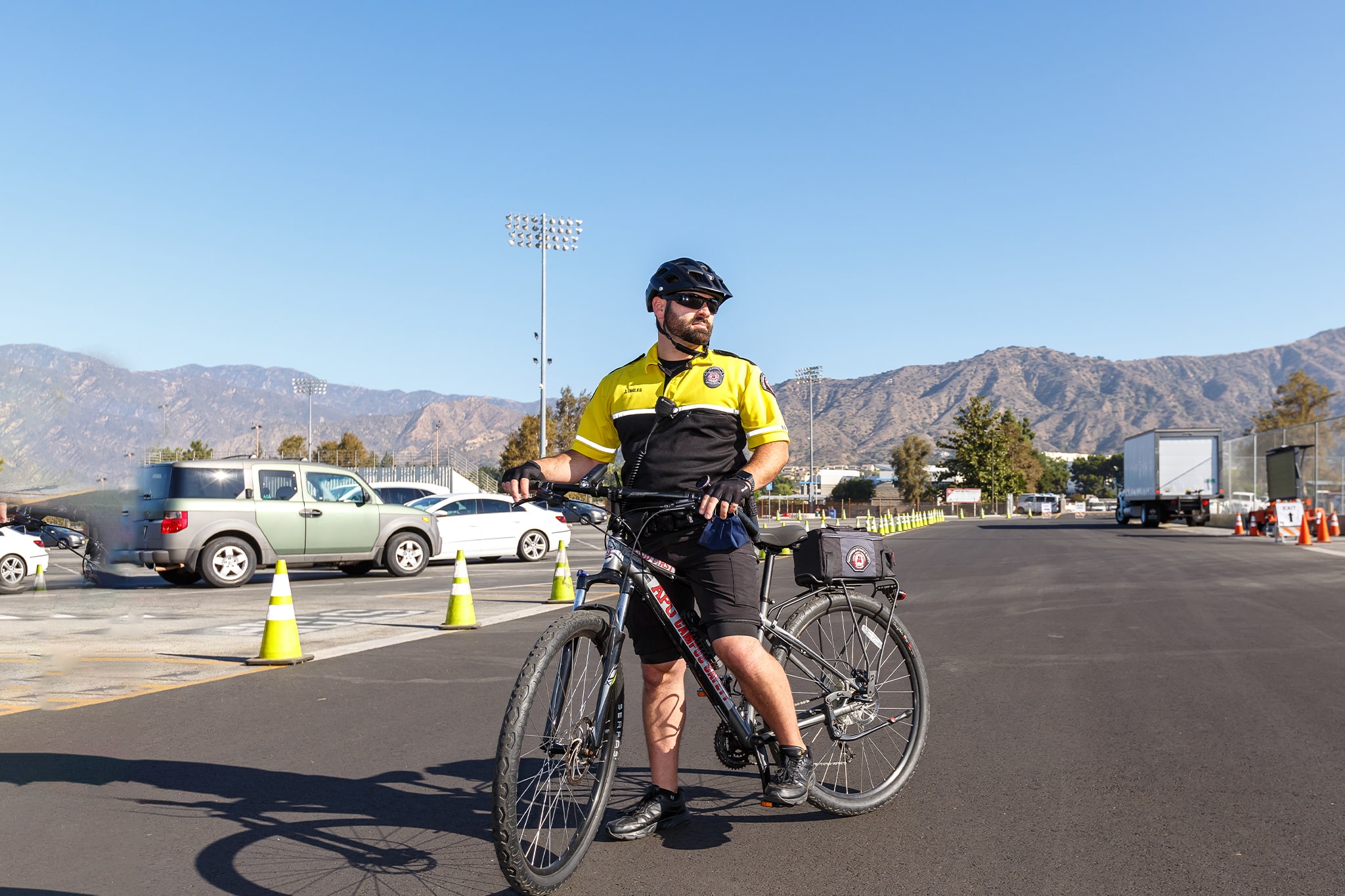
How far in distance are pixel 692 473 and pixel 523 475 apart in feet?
1.95

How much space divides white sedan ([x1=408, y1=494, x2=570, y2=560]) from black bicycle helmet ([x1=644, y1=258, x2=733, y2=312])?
16.1 m

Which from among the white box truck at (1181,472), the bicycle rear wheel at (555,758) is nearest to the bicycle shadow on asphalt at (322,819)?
the bicycle rear wheel at (555,758)

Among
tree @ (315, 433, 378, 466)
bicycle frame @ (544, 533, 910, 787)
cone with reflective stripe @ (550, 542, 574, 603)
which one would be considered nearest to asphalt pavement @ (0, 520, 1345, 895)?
bicycle frame @ (544, 533, 910, 787)

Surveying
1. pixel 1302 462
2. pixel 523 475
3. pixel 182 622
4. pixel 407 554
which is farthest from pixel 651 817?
pixel 1302 462

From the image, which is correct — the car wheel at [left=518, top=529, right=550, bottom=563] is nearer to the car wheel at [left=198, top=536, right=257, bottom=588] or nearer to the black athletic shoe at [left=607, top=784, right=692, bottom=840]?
the car wheel at [left=198, top=536, right=257, bottom=588]

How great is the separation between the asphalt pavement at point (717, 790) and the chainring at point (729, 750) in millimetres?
255

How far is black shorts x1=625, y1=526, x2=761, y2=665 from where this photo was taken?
3762 mm

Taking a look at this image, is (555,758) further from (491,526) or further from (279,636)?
(491,526)

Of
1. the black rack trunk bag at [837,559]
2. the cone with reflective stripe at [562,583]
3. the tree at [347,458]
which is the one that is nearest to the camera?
the black rack trunk bag at [837,559]

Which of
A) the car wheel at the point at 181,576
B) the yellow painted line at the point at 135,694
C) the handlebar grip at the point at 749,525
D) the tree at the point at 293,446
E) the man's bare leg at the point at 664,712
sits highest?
the tree at the point at 293,446

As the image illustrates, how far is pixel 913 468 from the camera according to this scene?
12588 centimetres

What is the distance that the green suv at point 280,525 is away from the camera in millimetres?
14547

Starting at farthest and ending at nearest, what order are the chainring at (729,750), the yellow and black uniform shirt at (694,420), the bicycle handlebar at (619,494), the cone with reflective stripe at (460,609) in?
the cone with reflective stripe at (460,609)
the chainring at (729,750)
the yellow and black uniform shirt at (694,420)
the bicycle handlebar at (619,494)

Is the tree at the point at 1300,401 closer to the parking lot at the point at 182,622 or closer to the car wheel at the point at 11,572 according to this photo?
the parking lot at the point at 182,622
